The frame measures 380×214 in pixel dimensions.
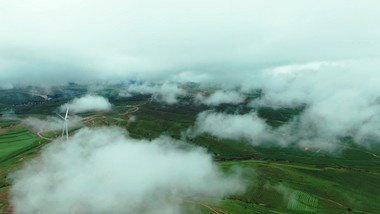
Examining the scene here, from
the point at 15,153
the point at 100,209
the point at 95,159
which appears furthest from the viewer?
the point at 15,153

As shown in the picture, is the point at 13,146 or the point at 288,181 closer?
the point at 288,181

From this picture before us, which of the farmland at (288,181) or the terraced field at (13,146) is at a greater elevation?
the farmland at (288,181)

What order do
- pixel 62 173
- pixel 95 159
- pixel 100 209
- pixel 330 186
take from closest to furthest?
pixel 100 209, pixel 62 173, pixel 330 186, pixel 95 159

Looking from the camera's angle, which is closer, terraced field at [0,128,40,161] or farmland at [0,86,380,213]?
farmland at [0,86,380,213]

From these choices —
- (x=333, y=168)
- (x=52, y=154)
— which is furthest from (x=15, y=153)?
(x=333, y=168)

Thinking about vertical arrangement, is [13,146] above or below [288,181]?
below

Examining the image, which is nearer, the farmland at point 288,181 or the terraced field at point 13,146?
the farmland at point 288,181

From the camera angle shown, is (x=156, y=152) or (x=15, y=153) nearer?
(x=15, y=153)

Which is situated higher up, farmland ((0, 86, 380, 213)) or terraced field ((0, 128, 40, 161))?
farmland ((0, 86, 380, 213))

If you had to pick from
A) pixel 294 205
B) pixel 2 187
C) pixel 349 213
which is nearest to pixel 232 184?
pixel 294 205

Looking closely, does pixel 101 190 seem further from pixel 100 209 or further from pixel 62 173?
pixel 62 173
